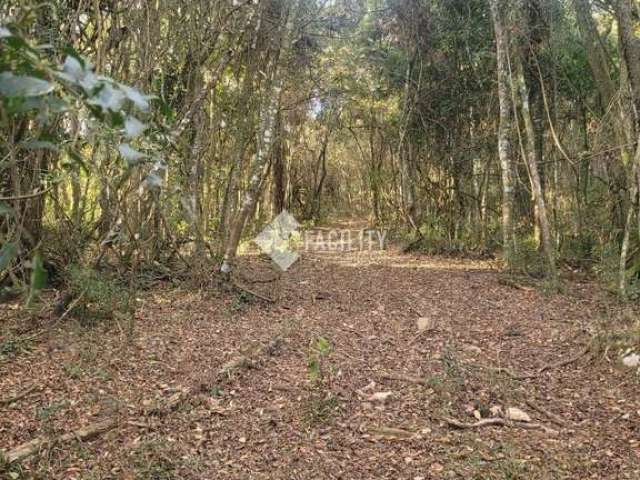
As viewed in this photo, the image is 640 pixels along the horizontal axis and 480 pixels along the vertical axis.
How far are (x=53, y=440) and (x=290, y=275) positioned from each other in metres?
6.02

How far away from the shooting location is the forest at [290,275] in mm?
2785

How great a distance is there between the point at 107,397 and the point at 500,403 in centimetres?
269

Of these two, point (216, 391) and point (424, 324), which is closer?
point (216, 391)

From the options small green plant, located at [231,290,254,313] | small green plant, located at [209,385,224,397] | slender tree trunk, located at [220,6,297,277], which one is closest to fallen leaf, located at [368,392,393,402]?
small green plant, located at [209,385,224,397]

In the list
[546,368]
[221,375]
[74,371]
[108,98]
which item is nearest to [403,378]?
[546,368]

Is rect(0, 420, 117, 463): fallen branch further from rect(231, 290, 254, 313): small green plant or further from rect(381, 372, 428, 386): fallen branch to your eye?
rect(231, 290, 254, 313): small green plant

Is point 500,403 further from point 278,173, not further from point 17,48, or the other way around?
point 278,173

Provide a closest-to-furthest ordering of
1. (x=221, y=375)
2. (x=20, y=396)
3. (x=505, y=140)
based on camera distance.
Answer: (x=20, y=396), (x=221, y=375), (x=505, y=140)

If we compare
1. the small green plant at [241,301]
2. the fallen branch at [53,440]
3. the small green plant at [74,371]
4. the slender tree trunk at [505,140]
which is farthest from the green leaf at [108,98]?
the slender tree trunk at [505,140]

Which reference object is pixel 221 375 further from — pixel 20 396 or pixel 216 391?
pixel 20 396

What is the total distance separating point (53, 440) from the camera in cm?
280

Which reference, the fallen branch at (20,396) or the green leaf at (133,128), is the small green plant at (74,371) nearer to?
the fallen branch at (20,396)

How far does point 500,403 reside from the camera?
359 centimetres

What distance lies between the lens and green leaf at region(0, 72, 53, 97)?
2.16 feet
